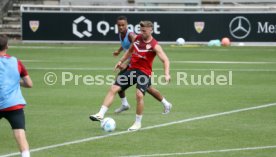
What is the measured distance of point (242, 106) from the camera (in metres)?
16.9

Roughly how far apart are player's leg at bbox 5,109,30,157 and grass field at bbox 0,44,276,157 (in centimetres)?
153

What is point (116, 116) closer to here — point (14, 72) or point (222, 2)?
point (14, 72)

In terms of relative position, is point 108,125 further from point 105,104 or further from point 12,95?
point 12,95

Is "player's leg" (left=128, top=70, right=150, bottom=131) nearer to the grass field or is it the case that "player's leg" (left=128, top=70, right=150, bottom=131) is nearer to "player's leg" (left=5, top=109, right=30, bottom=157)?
the grass field

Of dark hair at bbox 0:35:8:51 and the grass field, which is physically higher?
dark hair at bbox 0:35:8:51

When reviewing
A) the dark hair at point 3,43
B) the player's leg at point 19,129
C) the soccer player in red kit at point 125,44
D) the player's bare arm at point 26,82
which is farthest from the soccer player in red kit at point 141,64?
the dark hair at point 3,43

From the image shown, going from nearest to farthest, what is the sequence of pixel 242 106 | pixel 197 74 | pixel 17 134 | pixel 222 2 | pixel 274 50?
pixel 17 134 → pixel 242 106 → pixel 197 74 → pixel 274 50 → pixel 222 2

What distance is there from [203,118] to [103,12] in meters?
23.0

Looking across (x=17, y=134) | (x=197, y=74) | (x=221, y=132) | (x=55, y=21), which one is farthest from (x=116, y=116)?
(x=55, y=21)

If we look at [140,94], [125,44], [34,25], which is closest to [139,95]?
[140,94]

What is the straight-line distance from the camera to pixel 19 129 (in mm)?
9734

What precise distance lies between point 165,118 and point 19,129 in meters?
5.79

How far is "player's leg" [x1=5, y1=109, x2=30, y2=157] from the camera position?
9672mm

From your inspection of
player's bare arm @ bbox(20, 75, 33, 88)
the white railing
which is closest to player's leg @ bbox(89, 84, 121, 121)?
player's bare arm @ bbox(20, 75, 33, 88)
